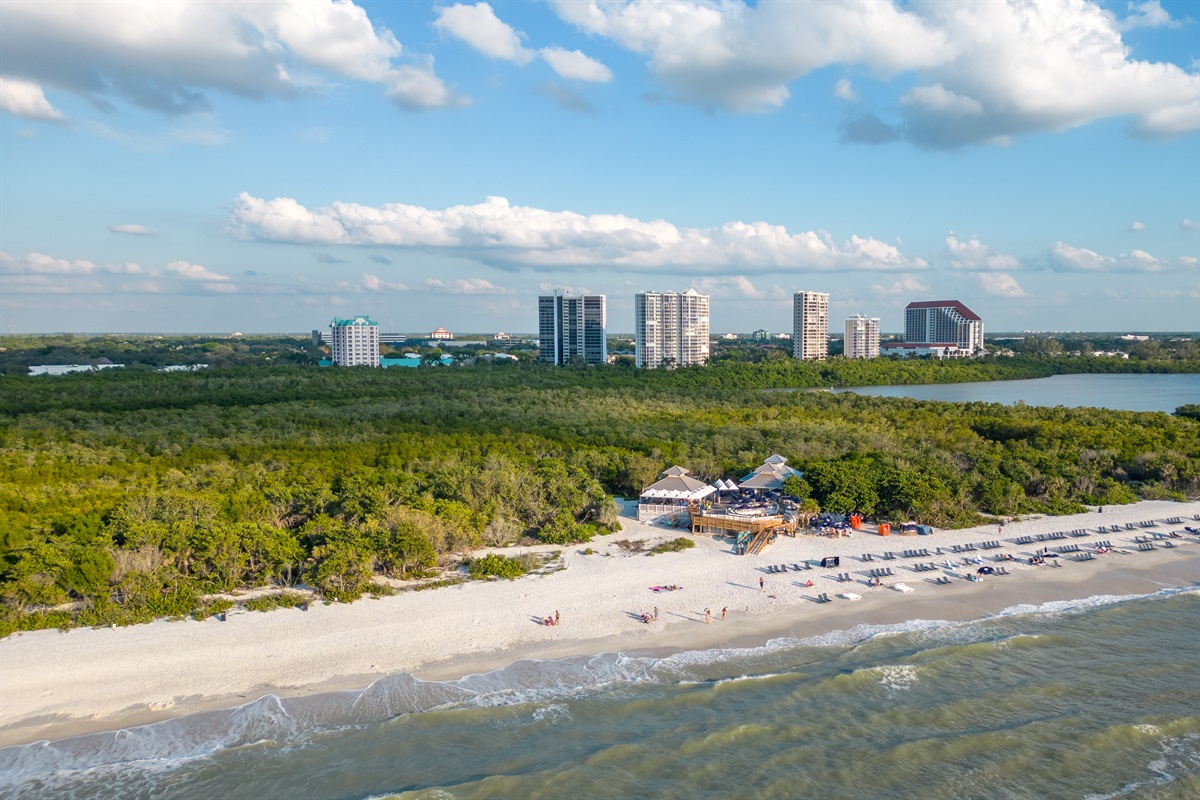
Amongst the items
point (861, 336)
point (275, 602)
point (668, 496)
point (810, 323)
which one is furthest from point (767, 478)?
point (861, 336)

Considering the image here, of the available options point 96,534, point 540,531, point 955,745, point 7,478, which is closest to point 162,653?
point 96,534

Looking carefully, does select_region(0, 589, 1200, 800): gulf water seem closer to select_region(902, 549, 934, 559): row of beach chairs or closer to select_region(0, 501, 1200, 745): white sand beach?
select_region(0, 501, 1200, 745): white sand beach

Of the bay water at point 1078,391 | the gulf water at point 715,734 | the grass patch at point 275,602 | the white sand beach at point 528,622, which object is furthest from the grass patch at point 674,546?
the bay water at point 1078,391

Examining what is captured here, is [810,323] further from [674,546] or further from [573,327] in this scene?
[674,546]

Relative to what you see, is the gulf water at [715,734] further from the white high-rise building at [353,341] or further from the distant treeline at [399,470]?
the white high-rise building at [353,341]

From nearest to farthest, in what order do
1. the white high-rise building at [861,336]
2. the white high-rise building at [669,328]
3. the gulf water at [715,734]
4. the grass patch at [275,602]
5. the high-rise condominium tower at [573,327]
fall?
the gulf water at [715,734] → the grass patch at [275,602] → the white high-rise building at [669,328] → the high-rise condominium tower at [573,327] → the white high-rise building at [861,336]

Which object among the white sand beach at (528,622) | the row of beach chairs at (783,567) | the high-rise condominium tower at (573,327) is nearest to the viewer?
the white sand beach at (528,622)

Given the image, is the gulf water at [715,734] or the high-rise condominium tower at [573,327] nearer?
the gulf water at [715,734]
